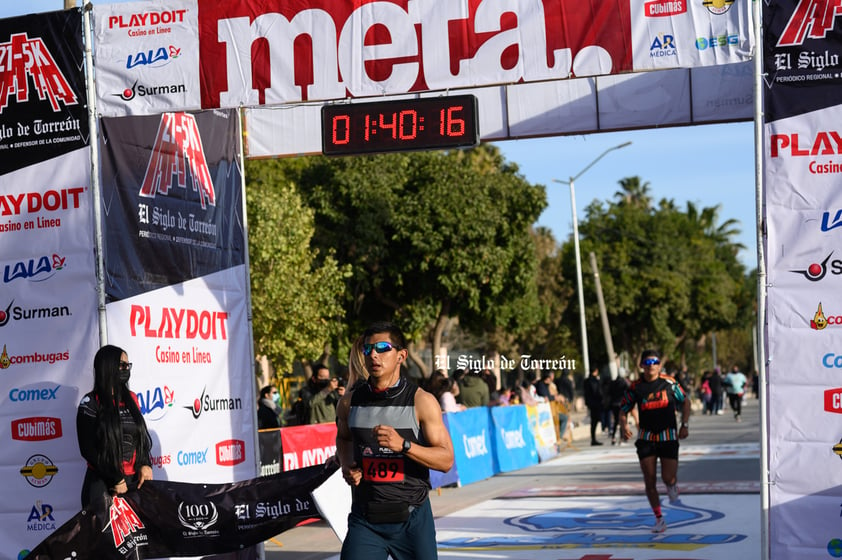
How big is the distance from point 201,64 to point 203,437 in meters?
3.28

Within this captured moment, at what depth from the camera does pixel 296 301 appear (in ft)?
99.3

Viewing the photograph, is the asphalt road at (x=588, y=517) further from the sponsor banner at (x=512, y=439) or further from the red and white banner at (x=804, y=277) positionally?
the red and white banner at (x=804, y=277)

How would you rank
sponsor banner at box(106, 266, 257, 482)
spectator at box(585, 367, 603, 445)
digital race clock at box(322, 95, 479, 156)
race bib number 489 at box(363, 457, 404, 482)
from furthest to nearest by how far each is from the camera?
spectator at box(585, 367, 603, 445)
sponsor banner at box(106, 266, 257, 482)
digital race clock at box(322, 95, 479, 156)
race bib number 489 at box(363, 457, 404, 482)

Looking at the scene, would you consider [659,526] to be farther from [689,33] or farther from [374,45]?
[374,45]

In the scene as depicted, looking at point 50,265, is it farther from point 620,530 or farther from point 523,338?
point 523,338

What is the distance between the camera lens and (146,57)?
31.4 feet

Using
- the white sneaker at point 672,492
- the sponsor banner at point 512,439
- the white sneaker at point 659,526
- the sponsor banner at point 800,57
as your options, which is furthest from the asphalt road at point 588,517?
the sponsor banner at point 800,57

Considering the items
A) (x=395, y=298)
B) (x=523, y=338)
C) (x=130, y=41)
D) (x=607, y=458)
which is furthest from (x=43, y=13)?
(x=523, y=338)

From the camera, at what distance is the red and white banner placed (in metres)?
8.24

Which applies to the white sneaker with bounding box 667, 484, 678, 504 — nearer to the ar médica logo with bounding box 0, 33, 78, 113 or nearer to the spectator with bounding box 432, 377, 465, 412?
the spectator with bounding box 432, 377, 465, 412

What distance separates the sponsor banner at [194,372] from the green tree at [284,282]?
61.8 ft

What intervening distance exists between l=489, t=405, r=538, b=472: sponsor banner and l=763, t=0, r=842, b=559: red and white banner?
1284cm

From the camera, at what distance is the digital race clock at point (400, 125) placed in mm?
9219

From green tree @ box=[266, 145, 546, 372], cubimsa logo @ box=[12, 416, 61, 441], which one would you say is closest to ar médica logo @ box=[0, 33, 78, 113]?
cubimsa logo @ box=[12, 416, 61, 441]
